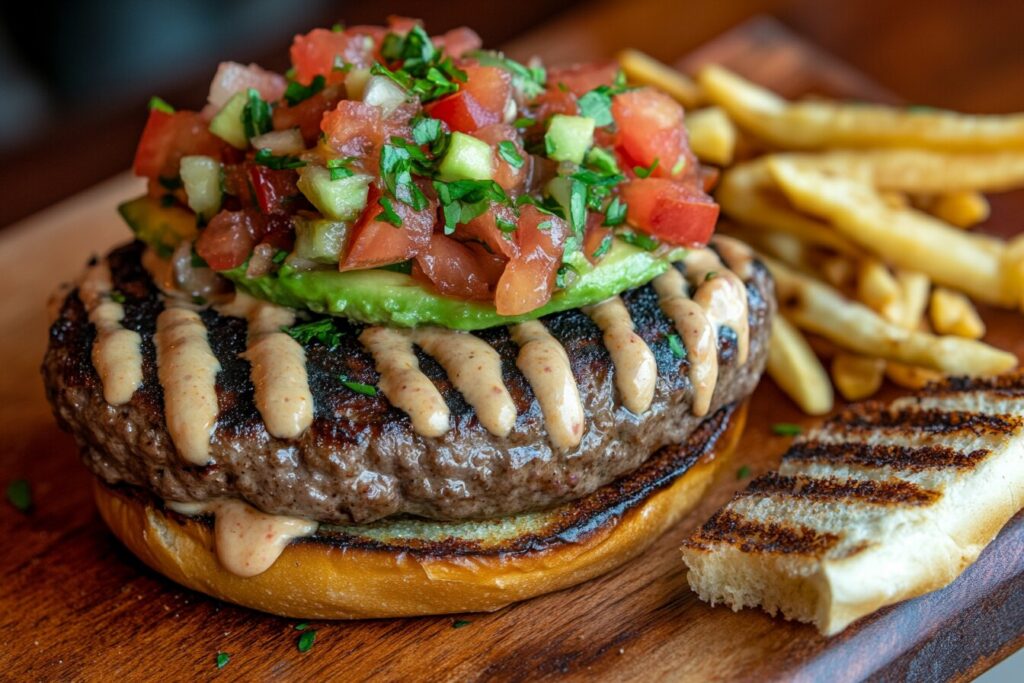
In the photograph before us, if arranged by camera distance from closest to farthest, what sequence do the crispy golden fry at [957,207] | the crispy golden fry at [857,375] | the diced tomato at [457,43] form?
the diced tomato at [457,43], the crispy golden fry at [857,375], the crispy golden fry at [957,207]

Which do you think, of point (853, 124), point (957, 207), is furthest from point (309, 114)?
point (957, 207)

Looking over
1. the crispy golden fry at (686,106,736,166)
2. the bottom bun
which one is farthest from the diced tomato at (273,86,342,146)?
the crispy golden fry at (686,106,736,166)

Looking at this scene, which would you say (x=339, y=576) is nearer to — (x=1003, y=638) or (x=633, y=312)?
(x=633, y=312)

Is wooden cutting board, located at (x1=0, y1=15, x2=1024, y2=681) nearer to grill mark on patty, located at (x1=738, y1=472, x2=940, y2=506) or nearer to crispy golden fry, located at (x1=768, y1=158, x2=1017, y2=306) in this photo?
grill mark on patty, located at (x1=738, y1=472, x2=940, y2=506)

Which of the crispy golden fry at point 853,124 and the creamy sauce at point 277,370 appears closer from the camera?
the creamy sauce at point 277,370

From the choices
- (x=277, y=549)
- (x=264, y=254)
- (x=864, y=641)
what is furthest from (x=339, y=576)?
(x=864, y=641)

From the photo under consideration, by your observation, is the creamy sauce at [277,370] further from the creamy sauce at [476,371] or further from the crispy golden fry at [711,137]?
the crispy golden fry at [711,137]

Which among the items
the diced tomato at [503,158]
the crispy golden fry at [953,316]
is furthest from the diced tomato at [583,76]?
the crispy golden fry at [953,316]
